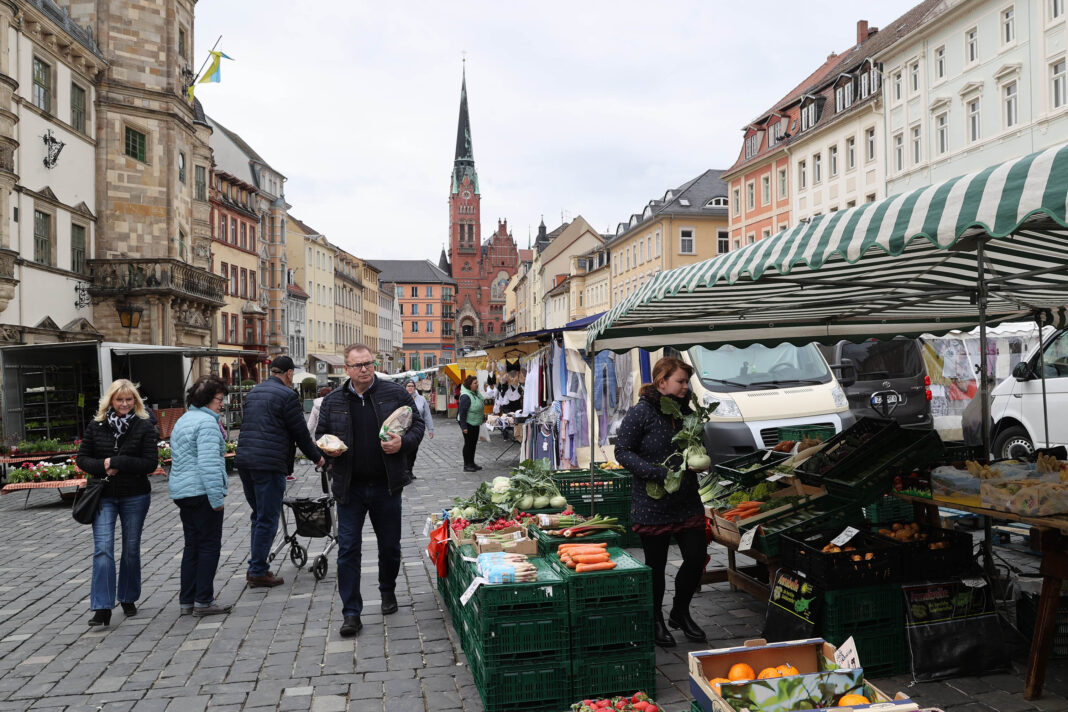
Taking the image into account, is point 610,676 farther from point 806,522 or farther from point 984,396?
point 984,396

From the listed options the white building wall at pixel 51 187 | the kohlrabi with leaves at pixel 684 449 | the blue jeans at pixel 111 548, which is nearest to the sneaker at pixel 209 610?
the blue jeans at pixel 111 548

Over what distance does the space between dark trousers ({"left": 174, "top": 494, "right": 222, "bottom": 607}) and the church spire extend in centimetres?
14342

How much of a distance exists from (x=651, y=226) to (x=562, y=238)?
99.7 ft

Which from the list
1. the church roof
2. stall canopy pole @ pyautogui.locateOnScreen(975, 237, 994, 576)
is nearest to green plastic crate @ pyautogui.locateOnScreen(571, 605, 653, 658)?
stall canopy pole @ pyautogui.locateOnScreen(975, 237, 994, 576)

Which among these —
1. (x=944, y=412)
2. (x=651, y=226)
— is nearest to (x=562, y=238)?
(x=651, y=226)

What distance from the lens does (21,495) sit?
629 inches

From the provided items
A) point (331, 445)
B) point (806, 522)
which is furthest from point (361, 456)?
point (806, 522)

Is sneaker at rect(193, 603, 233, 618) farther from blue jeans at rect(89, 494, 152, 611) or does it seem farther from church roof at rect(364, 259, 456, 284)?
church roof at rect(364, 259, 456, 284)

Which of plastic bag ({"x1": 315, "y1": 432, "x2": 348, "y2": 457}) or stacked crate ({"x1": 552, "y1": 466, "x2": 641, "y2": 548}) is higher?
plastic bag ({"x1": 315, "y1": 432, "x2": 348, "y2": 457})

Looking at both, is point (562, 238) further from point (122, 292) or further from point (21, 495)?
point (21, 495)

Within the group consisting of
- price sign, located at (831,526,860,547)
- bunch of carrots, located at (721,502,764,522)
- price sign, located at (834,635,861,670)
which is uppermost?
price sign, located at (831,526,860,547)

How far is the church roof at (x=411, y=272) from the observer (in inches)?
5891

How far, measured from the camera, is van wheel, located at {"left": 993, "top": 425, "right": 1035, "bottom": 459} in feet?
40.2

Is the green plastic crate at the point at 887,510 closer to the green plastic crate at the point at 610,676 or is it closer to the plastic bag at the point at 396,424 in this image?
the green plastic crate at the point at 610,676
